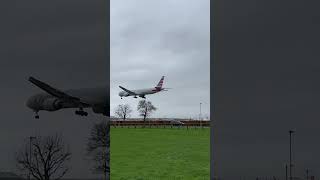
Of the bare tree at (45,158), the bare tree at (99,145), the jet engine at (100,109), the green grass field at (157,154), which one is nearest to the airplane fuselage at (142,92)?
the green grass field at (157,154)

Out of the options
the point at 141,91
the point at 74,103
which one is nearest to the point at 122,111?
the point at 141,91

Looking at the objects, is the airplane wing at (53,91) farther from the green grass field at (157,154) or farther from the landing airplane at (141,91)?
the green grass field at (157,154)

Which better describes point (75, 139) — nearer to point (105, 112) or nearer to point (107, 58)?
point (105, 112)

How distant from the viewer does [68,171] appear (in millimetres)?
12781

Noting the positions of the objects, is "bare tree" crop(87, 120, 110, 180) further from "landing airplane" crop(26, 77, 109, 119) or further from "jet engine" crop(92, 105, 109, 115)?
"landing airplane" crop(26, 77, 109, 119)

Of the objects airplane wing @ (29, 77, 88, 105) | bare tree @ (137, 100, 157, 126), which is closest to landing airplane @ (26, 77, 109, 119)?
airplane wing @ (29, 77, 88, 105)

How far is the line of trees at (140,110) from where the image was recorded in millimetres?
17653

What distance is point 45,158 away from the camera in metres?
13.9

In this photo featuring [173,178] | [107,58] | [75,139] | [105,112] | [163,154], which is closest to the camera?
[107,58]

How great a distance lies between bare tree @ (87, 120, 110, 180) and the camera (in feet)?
41.5

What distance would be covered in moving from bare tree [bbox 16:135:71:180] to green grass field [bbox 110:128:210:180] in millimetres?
3230

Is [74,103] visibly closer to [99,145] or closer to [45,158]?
[99,145]
